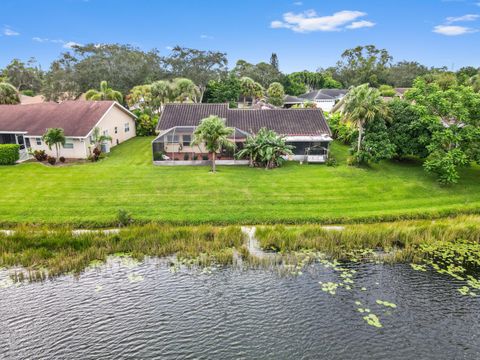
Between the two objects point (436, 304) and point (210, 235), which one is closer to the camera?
point (436, 304)

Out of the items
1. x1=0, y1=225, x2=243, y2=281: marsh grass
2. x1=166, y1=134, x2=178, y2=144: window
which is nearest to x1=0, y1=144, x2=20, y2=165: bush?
x1=166, y1=134, x2=178, y2=144: window

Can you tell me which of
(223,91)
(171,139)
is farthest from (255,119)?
(223,91)

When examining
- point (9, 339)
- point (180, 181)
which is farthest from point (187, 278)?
point (180, 181)

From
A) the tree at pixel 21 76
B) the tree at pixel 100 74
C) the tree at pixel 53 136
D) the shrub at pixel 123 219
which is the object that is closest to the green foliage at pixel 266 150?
the shrub at pixel 123 219

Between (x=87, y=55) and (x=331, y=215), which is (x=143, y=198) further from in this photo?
(x=87, y=55)

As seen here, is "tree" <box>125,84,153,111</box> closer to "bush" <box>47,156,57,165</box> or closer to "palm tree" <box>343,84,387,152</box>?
"bush" <box>47,156,57,165</box>

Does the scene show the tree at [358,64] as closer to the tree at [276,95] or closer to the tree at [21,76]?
the tree at [276,95]
